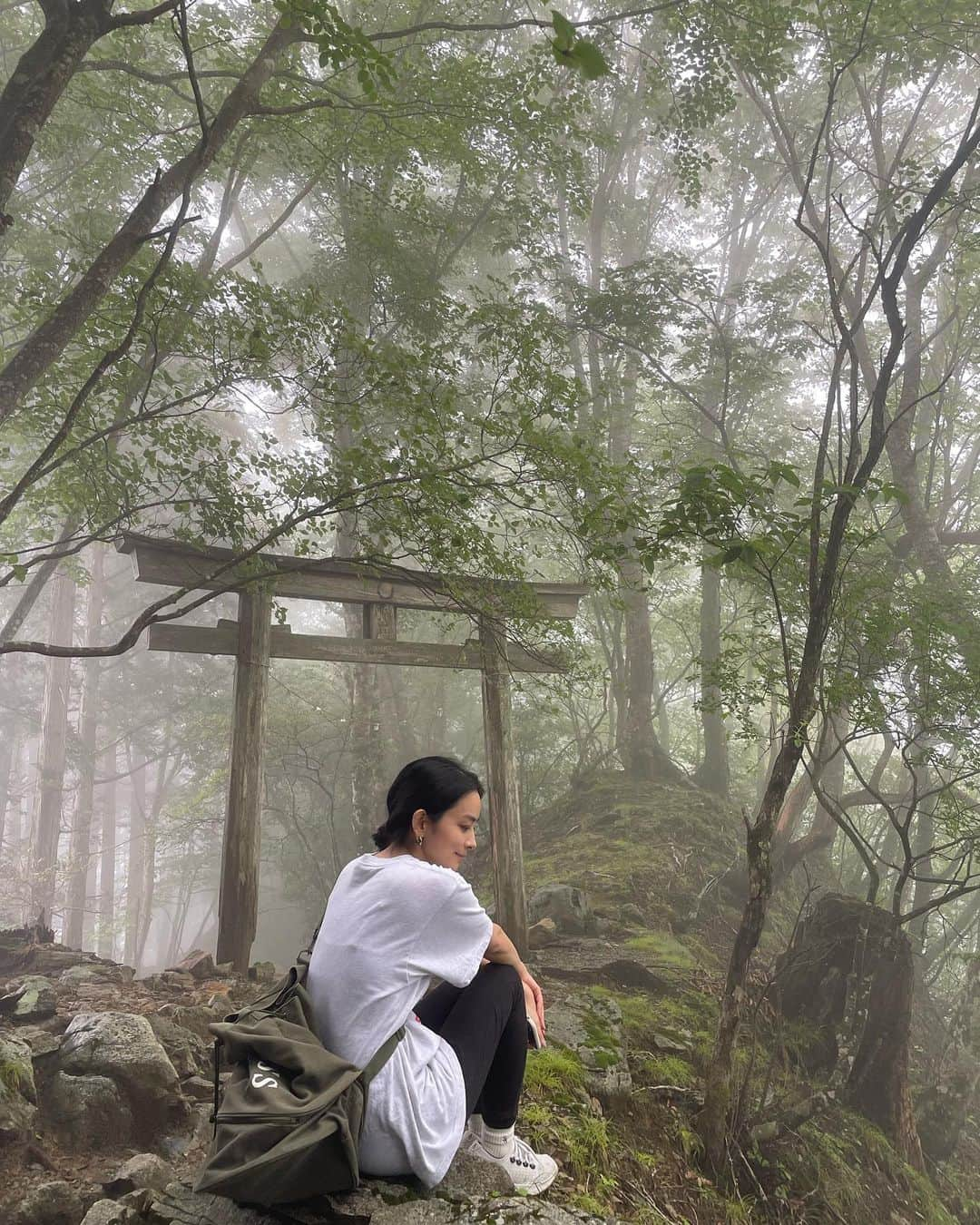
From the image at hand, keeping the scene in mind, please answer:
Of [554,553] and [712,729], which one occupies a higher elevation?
[554,553]

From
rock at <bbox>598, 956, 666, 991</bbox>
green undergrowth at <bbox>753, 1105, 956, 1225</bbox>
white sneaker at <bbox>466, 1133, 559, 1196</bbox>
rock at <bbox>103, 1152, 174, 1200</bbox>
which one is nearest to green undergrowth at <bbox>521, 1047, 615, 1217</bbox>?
white sneaker at <bbox>466, 1133, 559, 1196</bbox>

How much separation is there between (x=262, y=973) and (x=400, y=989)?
4.79 meters

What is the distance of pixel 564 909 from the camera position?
307 inches

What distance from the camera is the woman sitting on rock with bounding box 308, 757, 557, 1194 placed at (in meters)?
2.13

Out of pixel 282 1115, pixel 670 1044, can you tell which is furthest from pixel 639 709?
pixel 282 1115

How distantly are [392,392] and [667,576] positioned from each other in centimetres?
1144

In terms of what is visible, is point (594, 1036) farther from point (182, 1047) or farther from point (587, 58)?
point (587, 58)

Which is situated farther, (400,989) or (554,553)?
(554,553)

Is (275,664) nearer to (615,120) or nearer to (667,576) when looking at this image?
(667,576)

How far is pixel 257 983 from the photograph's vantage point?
19.5 ft

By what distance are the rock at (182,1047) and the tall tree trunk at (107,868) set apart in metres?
21.2

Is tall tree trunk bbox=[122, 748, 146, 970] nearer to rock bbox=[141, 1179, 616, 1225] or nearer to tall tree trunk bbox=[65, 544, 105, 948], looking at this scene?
tall tree trunk bbox=[65, 544, 105, 948]

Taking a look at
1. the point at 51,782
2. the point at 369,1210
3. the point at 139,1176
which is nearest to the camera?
the point at 369,1210

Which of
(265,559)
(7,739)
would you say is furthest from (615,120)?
(7,739)
